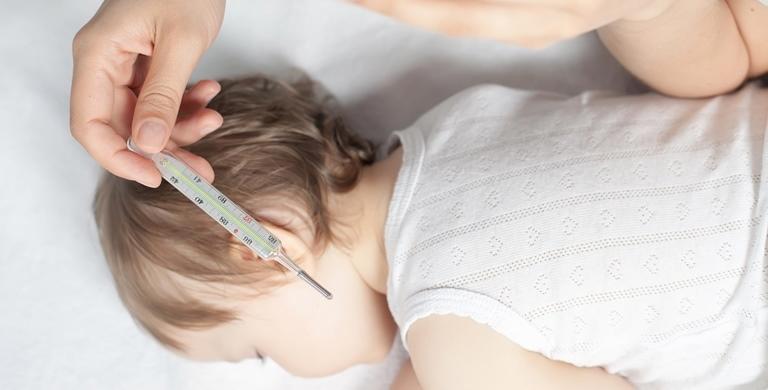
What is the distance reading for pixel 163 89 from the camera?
89 centimetres

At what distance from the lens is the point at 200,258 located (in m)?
1.14

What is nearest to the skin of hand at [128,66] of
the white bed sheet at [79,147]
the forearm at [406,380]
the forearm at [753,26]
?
the white bed sheet at [79,147]

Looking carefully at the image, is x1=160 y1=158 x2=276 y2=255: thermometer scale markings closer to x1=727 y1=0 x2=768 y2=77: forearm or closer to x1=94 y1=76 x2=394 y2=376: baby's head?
x1=94 y1=76 x2=394 y2=376: baby's head

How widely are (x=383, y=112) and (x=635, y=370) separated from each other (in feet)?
1.97

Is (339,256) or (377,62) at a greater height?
(377,62)

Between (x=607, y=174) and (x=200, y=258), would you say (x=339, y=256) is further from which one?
(x=607, y=174)

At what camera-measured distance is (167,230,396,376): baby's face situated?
1.19 meters

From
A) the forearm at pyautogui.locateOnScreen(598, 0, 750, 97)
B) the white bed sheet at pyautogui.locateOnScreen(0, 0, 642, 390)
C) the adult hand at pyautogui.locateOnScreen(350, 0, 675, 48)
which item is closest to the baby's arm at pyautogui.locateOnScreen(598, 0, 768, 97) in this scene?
the forearm at pyautogui.locateOnScreen(598, 0, 750, 97)

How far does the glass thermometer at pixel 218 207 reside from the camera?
38.9 inches

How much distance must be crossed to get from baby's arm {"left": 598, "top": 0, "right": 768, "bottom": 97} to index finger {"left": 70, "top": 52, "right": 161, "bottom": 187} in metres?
0.65

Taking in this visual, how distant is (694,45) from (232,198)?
0.68 meters

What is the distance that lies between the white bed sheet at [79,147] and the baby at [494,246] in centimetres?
19

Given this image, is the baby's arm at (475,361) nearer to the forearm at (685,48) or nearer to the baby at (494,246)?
the baby at (494,246)

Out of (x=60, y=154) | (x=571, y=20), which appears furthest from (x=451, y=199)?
(x=60, y=154)
